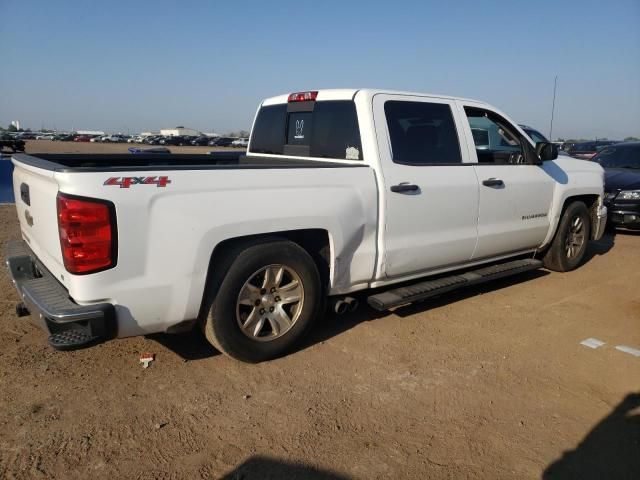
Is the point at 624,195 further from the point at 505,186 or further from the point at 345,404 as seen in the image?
the point at 345,404

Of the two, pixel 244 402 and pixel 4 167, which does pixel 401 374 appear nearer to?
pixel 244 402

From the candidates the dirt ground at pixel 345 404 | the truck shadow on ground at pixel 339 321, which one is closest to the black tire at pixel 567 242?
the truck shadow on ground at pixel 339 321

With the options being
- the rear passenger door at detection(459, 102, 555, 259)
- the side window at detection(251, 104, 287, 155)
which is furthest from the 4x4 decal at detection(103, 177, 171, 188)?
the rear passenger door at detection(459, 102, 555, 259)

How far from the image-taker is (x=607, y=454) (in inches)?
107

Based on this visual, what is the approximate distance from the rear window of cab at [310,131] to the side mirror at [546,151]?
2.22m

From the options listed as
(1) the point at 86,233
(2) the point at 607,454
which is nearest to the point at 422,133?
(2) the point at 607,454

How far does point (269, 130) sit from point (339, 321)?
212 centimetres

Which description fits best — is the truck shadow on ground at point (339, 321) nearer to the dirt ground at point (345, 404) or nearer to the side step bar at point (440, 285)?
the dirt ground at point (345, 404)

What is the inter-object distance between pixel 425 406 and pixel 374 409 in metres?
0.33

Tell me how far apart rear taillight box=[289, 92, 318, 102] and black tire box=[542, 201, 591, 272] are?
3350 mm

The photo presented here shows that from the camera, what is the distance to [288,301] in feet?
12.1

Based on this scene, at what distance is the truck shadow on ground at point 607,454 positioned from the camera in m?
2.57

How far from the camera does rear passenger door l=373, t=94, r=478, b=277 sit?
4.06 meters

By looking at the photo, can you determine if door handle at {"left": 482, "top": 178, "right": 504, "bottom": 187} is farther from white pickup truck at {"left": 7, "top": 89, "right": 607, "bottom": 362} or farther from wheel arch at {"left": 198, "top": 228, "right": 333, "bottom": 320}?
wheel arch at {"left": 198, "top": 228, "right": 333, "bottom": 320}
